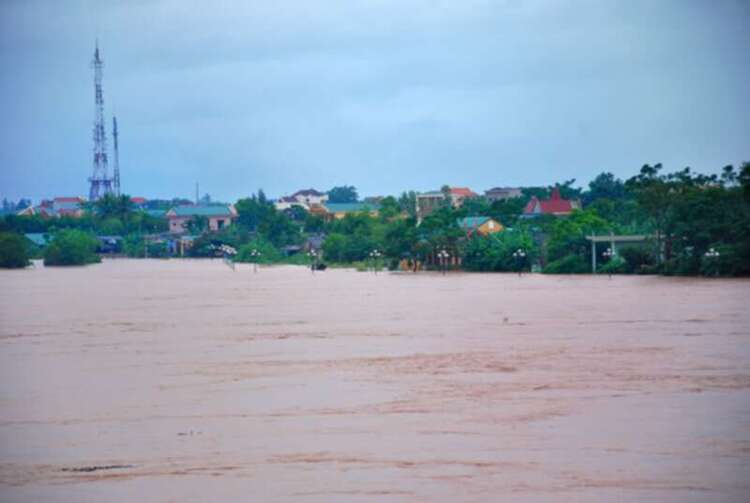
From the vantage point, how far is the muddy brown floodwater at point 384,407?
11594 millimetres

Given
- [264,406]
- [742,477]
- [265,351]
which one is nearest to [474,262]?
[265,351]

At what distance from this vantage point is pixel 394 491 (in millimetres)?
11195

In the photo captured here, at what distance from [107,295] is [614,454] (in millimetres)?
34320

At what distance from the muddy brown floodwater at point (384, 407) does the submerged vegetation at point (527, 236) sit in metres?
17.8

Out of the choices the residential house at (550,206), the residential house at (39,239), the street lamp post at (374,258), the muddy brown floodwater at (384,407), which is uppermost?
the residential house at (550,206)

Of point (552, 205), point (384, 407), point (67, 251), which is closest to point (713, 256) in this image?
point (384, 407)

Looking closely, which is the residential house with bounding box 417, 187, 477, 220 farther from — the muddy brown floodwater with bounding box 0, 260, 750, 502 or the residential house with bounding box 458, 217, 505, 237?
the muddy brown floodwater with bounding box 0, 260, 750, 502

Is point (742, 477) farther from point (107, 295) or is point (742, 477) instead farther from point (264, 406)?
point (107, 295)

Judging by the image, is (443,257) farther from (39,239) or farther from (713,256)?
(39,239)

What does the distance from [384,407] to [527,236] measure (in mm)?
47395

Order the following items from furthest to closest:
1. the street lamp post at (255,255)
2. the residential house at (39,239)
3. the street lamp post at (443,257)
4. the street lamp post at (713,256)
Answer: the residential house at (39,239) → the street lamp post at (255,255) → the street lamp post at (443,257) → the street lamp post at (713,256)

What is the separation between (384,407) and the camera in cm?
1555

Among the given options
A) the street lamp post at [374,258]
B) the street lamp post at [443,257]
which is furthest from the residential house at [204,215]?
the street lamp post at [443,257]

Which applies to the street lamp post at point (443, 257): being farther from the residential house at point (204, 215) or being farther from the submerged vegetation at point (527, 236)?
the residential house at point (204, 215)
